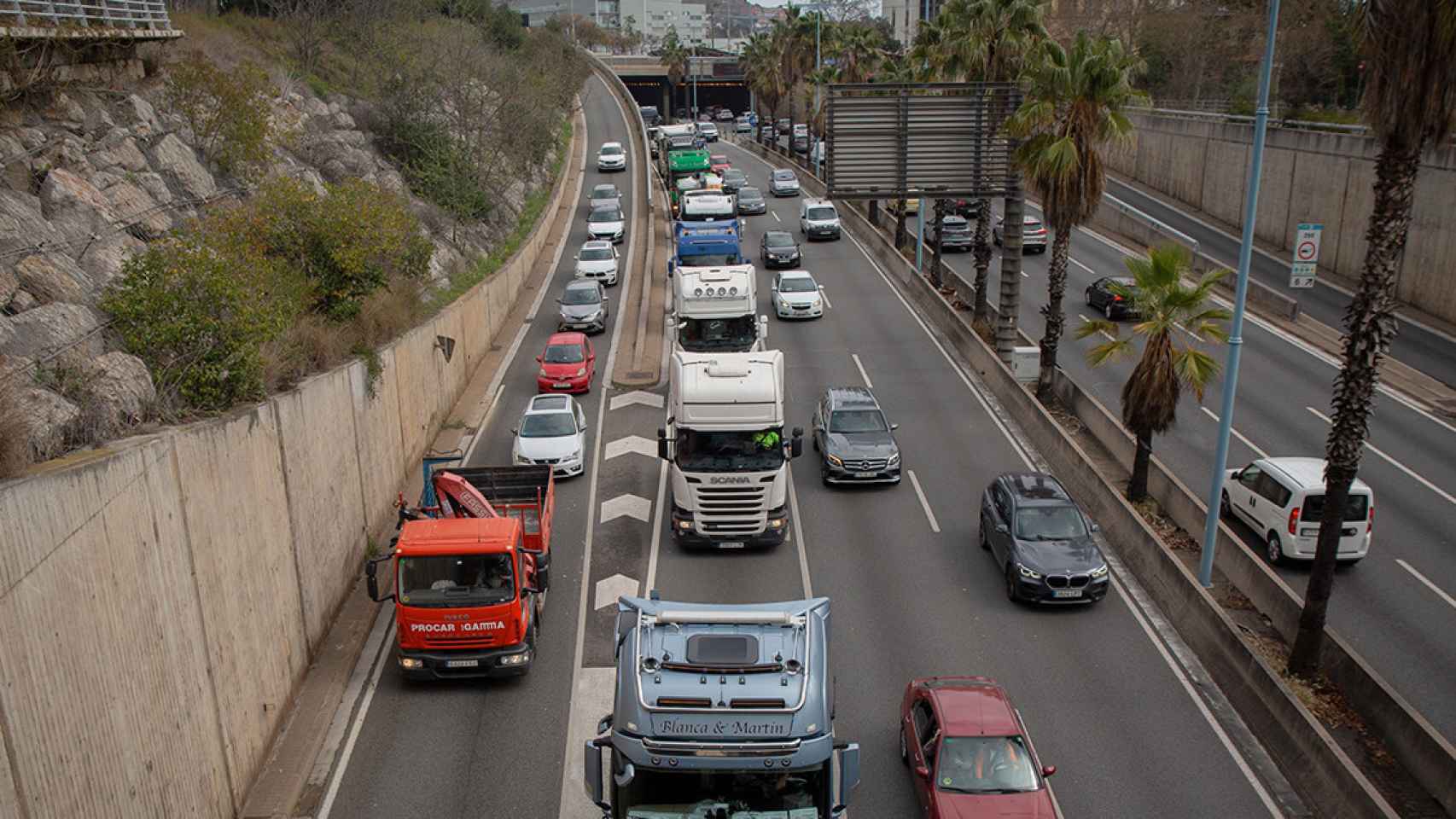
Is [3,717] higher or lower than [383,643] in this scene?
higher

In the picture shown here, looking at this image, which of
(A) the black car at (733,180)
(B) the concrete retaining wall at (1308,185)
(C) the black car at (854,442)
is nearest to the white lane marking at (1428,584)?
(C) the black car at (854,442)

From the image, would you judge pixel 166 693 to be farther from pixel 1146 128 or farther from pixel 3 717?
pixel 1146 128

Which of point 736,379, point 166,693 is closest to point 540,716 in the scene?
point 166,693

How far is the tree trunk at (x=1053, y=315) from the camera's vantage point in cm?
2978

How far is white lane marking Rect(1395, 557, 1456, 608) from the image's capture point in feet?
67.7

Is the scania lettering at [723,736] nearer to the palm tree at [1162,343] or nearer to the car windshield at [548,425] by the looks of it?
the palm tree at [1162,343]

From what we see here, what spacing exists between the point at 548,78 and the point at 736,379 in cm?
5627

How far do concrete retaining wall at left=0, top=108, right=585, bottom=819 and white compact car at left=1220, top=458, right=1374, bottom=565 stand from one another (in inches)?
723

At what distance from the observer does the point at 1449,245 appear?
38594 mm

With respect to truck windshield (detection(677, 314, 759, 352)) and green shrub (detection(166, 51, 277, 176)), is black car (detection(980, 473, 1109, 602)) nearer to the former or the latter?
truck windshield (detection(677, 314, 759, 352))

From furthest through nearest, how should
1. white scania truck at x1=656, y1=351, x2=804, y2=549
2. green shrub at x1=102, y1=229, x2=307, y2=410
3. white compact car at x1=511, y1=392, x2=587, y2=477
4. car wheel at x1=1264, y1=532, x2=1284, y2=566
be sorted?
white compact car at x1=511, y1=392, x2=587, y2=477, car wheel at x1=1264, y1=532, x2=1284, y2=566, white scania truck at x1=656, y1=351, x2=804, y2=549, green shrub at x1=102, y1=229, x2=307, y2=410

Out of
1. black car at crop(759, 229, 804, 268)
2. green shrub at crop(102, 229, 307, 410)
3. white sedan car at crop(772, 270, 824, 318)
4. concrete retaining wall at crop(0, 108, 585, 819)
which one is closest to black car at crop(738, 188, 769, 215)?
black car at crop(759, 229, 804, 268)

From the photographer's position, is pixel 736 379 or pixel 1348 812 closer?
pixel 1348 812

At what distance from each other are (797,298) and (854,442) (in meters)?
15.4
